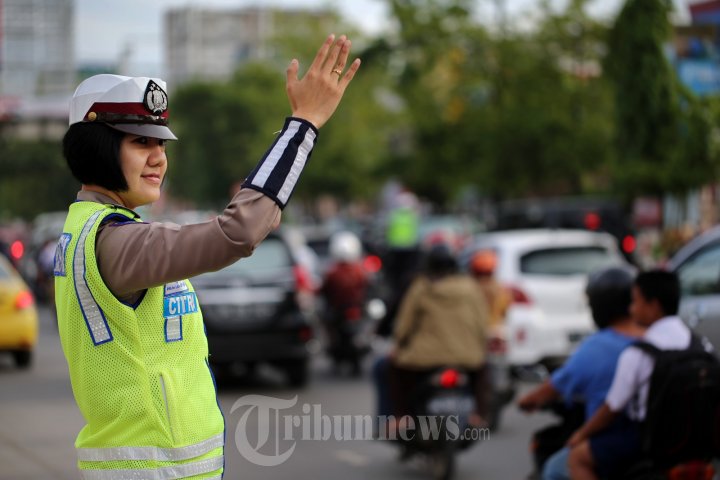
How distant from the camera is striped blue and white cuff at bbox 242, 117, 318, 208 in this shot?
2.83 meters

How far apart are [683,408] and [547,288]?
8.68 meters

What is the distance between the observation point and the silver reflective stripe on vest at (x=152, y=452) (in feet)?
9.68

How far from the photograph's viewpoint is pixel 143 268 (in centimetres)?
282

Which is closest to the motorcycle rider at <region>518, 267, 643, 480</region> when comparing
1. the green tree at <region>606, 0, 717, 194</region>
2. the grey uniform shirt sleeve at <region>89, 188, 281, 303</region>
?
A: the grey uniform shirt sleeve at <region>89, 188, 281, 303</region>

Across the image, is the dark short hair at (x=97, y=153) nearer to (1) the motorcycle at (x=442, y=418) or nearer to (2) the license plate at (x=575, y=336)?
(1) the motorcycle at (x=442, y=418)

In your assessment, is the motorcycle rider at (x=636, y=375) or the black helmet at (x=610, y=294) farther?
the black helmet at (x=610, y=294)

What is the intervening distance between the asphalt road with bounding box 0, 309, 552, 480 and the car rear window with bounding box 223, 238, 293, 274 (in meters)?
1.29

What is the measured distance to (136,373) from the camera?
9.61ft

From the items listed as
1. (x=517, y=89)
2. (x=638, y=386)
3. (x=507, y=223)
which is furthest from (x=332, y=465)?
(x=517, y=89)

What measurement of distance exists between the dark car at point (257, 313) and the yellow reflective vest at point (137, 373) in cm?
1041

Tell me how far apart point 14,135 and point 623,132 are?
1790 inches

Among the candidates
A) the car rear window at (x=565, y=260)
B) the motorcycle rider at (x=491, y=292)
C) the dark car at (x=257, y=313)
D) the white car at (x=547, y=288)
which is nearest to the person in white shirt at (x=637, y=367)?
the motorcycle rider at (x=491, y=292)

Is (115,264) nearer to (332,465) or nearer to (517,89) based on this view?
(332,465)

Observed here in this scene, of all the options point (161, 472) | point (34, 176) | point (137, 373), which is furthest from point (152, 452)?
point (34, 176)
